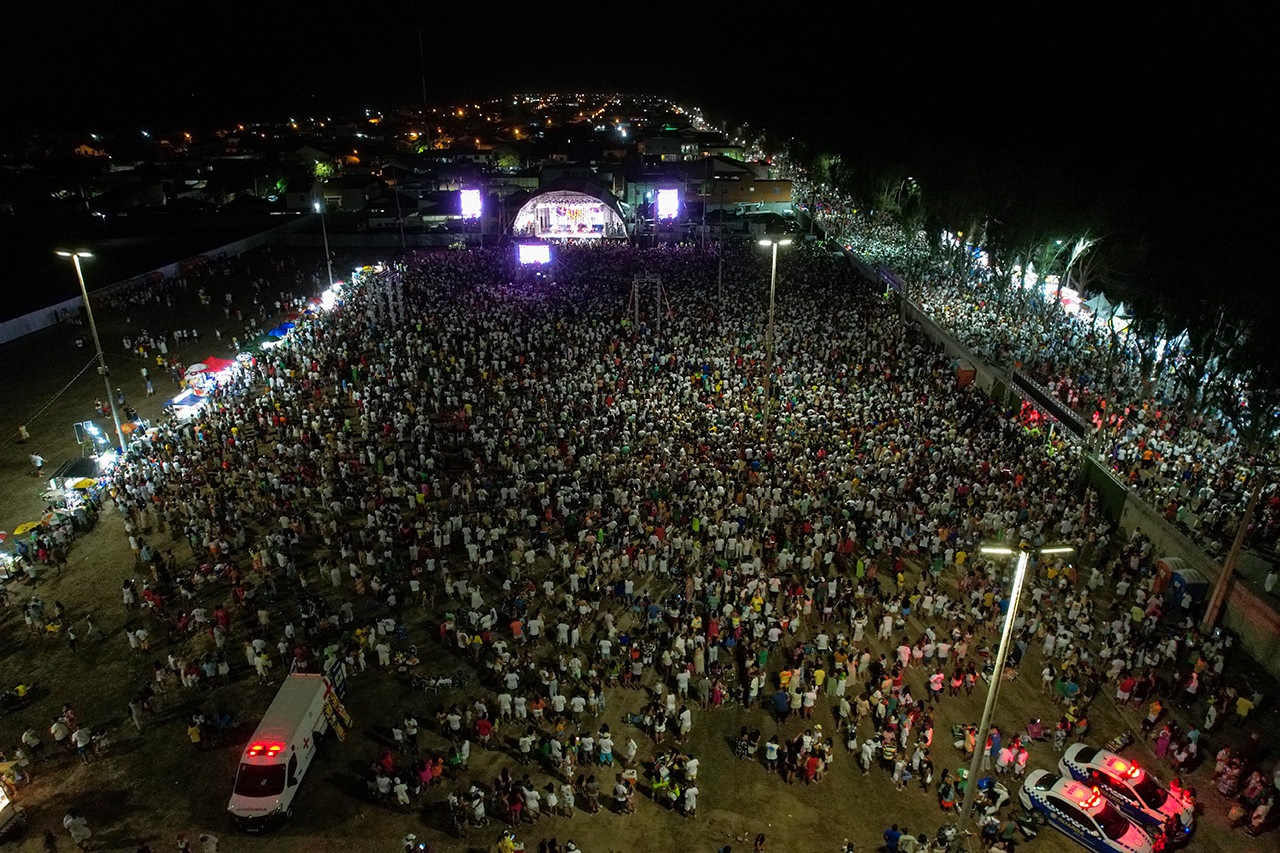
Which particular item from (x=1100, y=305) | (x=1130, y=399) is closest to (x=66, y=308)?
(x=1130, y=399)

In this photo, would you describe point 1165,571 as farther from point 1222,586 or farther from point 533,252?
point 533,252

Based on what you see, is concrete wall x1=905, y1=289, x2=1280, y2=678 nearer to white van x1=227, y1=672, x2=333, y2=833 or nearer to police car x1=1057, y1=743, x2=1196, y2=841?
police car x1=1057, y1=743, x2=1196, y2=841

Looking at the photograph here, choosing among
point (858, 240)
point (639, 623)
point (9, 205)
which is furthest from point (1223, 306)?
point (9, 205)

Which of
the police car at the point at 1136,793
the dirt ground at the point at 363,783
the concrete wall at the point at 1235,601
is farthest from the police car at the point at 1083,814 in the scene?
the concrete wall at the point at 1235,601

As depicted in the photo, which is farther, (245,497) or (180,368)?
(180,368)

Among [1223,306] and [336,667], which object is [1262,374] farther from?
[336,667]
